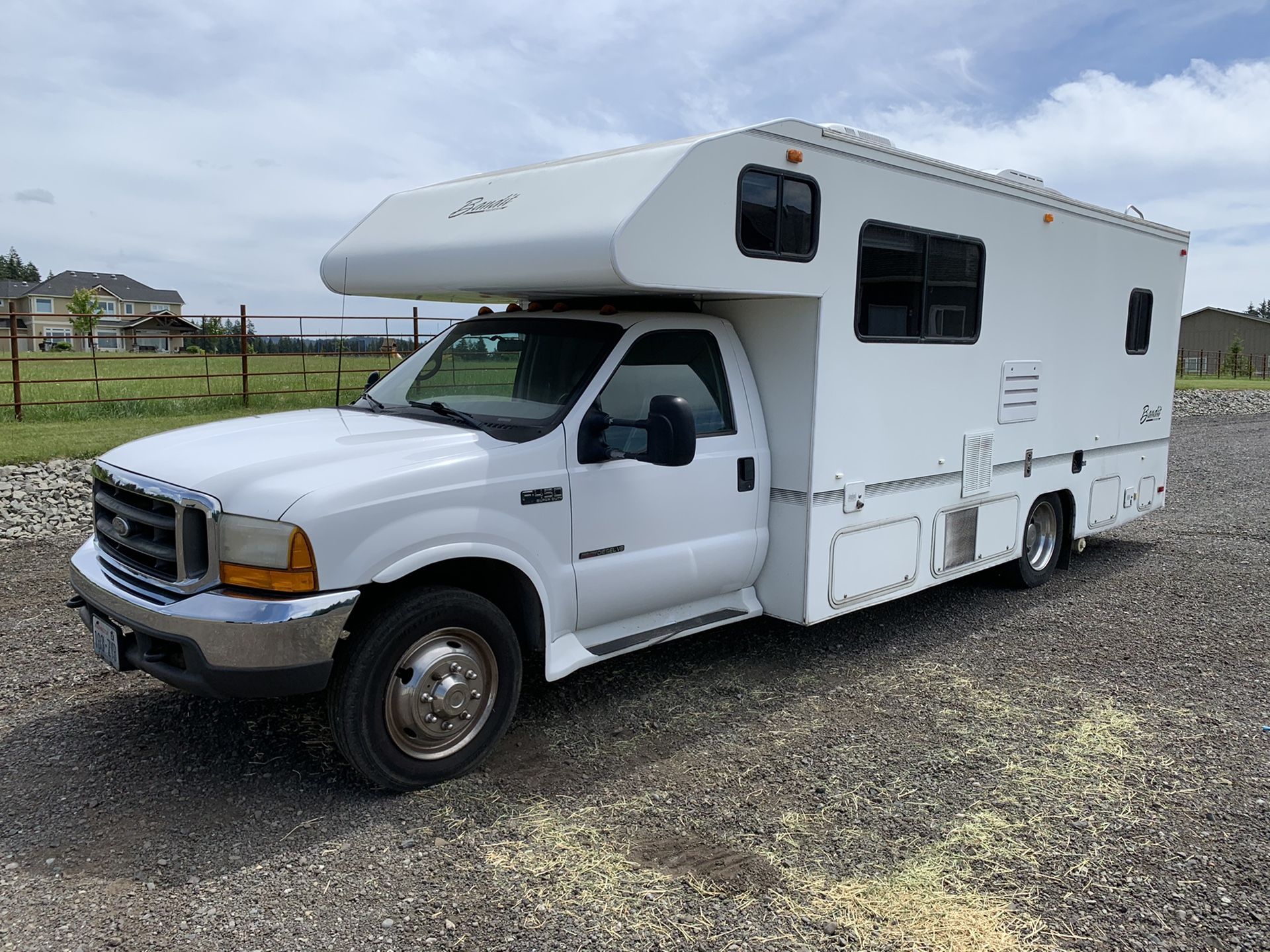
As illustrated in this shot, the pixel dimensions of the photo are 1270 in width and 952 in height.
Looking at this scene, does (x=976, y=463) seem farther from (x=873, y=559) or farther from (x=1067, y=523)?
(x=1067, y=523)

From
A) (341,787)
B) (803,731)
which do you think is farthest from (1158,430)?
(341,787)

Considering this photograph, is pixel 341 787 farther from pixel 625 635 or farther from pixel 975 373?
pixel 975 373

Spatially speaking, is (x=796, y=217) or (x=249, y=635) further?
(x=796, y=217)

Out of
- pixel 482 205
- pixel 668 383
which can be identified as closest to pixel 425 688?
pixel 668 383

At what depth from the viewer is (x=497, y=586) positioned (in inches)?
179

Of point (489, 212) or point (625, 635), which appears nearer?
point (625, 635)

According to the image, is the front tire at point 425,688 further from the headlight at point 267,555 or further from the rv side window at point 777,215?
the rv side window at point 777,215

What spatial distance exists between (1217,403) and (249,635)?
31343 millimetres

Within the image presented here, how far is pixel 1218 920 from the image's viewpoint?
3381 mm

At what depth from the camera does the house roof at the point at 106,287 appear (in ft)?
272

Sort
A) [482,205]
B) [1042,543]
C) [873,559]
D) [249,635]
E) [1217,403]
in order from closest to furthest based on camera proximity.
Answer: [249,635]
[482,205]
[873,559]
[1042,543]
[1217,403]

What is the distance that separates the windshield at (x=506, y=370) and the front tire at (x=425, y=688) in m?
1.00

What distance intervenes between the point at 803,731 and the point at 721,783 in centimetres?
74

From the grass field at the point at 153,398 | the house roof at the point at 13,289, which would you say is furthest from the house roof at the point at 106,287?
the grass field at the point at 153,398
